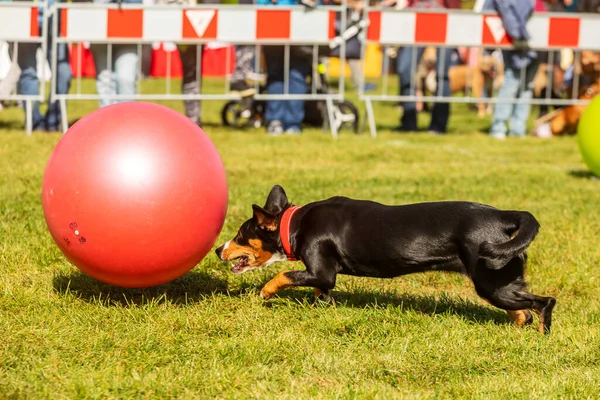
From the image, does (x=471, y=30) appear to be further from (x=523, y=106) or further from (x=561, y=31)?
(x=523, y=106)

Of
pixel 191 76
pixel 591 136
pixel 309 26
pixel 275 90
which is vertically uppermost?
pixel 309 26

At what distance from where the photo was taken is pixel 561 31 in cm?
1308

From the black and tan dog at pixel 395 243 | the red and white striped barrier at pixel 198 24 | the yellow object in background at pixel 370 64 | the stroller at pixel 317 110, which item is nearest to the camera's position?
the black and tan dog at pixel 395 243

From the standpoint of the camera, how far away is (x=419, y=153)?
11.1 metres

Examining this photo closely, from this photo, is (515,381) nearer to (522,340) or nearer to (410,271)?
(522,340)

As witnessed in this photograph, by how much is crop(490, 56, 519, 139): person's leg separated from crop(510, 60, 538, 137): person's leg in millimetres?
124

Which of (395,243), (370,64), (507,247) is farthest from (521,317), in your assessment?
(370,64)

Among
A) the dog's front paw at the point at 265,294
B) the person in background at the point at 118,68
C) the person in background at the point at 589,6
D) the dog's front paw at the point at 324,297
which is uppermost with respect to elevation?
the person in background at the point at 589,6

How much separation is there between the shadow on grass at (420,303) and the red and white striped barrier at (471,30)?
24.2 ft

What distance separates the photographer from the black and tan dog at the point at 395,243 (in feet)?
15.9

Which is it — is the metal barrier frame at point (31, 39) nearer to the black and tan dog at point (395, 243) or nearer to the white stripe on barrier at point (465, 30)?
the white stripe on barrier at point (465, 30)

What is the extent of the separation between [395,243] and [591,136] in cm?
487

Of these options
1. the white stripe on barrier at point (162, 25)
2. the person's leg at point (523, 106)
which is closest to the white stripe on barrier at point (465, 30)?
the person's leg at point (523, 106)

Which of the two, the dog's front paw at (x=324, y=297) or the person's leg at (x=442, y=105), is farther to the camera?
the person's leg at (x=442, y=105)
